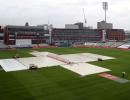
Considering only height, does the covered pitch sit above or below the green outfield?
above

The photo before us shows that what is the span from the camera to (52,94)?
87.0 feet

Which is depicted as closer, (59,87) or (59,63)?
(59,87)

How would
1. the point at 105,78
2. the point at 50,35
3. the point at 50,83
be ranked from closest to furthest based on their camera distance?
1. the point at 50,83
2. the point at 105,78
3. the point at 50,35

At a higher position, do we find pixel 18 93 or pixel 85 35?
pixel 85 35

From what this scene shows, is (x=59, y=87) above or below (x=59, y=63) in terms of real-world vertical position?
below

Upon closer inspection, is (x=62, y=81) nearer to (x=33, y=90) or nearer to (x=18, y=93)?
(x=33, y=90)

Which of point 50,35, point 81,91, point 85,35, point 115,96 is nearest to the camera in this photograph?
point 115,96

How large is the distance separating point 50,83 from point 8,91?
7.17 meters

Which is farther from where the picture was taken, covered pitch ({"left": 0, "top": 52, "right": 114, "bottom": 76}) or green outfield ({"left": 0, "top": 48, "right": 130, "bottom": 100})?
covered pitch ({"left": 0, "top": 52, "right": 114, "bottom": 76})

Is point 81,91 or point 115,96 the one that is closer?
point 115,96

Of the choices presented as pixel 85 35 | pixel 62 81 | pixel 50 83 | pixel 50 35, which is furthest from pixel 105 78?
pixel 85 35

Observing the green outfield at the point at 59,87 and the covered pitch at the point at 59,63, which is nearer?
the green outfield at the point at 59,87

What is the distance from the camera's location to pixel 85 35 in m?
180

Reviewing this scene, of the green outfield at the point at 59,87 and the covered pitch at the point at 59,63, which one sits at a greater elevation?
the covered pitch at the point at 59,63
